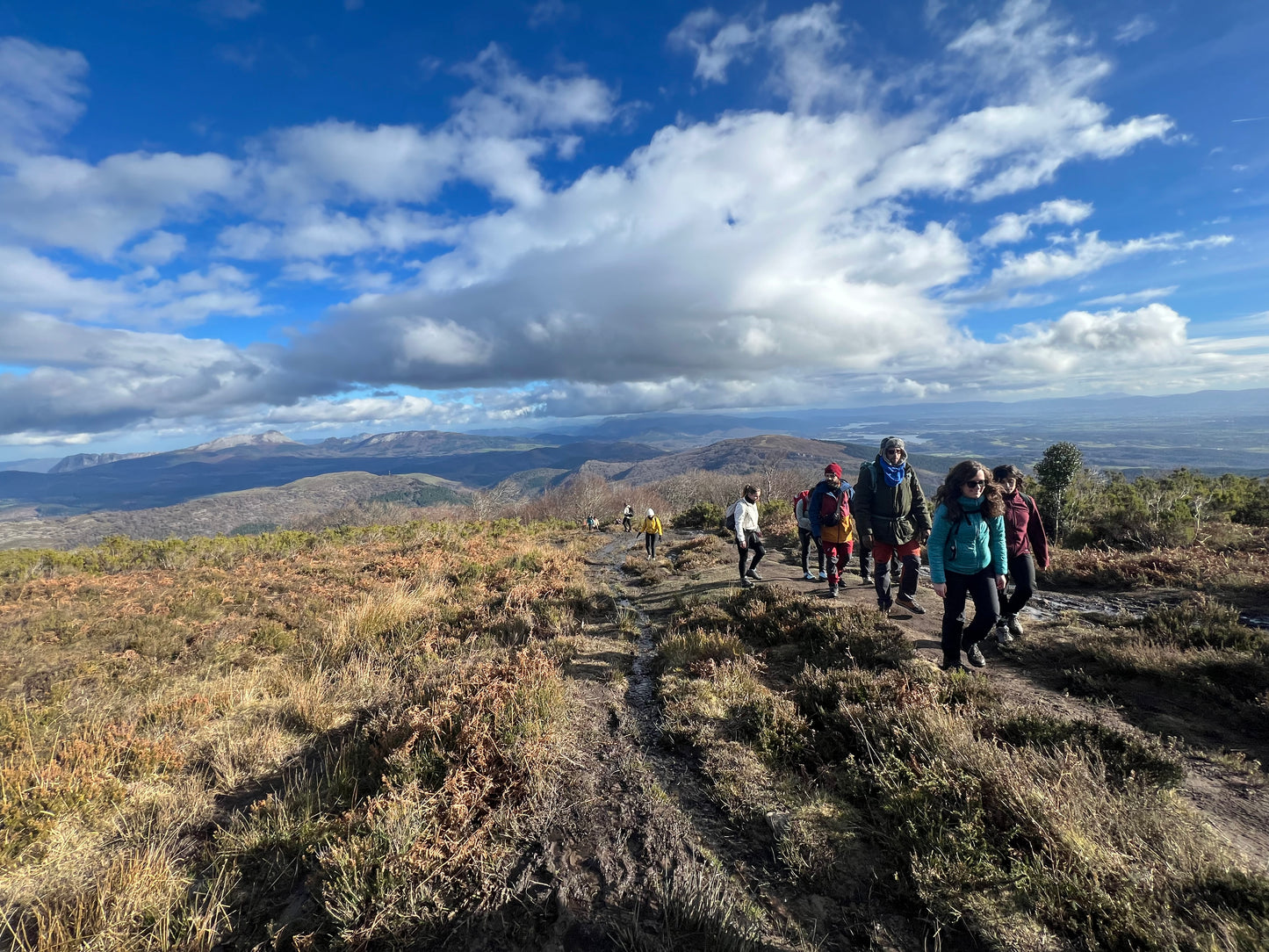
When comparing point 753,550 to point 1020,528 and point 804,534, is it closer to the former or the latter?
point 804,534

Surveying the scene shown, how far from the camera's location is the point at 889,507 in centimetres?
690

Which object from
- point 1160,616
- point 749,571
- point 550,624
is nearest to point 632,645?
point 550,624

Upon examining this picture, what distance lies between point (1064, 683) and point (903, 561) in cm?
240

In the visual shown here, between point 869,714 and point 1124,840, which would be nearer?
point 1124,840

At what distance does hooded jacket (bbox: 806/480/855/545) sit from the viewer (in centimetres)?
820

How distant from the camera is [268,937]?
2781mm

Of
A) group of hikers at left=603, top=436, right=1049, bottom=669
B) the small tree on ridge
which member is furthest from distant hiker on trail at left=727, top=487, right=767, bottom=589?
the small tree on ridge

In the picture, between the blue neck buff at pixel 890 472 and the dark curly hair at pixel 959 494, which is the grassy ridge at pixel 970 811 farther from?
the blue neck buff at pixel 890 472

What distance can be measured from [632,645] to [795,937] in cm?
519

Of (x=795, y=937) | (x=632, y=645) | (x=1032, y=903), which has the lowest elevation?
(x=632, y=645)

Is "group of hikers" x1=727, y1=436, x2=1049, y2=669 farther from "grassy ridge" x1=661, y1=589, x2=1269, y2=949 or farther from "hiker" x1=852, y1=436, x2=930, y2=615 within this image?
"grassy ridge" x1=661, y1=589, x2=1269, y2=949

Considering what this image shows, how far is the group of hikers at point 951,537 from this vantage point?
5.17 m

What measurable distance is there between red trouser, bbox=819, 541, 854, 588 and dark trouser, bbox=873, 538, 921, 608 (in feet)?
3.60

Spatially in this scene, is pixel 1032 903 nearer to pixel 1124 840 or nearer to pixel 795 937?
pixel 1124 840
